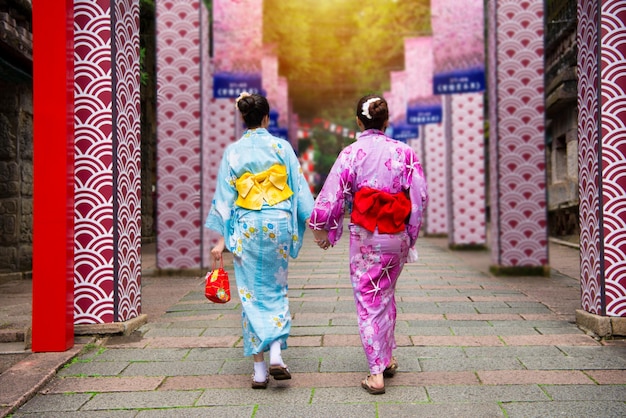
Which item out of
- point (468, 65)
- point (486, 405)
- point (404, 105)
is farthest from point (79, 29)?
point (404, 105)

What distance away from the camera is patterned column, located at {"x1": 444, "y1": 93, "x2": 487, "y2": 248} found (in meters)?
15.0

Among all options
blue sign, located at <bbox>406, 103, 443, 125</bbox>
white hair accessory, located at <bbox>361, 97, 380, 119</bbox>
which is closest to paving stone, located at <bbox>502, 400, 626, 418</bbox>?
white hair accessory, located at <bbox>361, 97, 380, 119</bbox>

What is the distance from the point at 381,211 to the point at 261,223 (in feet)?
2.40

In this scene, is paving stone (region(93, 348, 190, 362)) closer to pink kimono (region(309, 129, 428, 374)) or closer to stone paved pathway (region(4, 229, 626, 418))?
stone paved pathway (region(4, 229, 626, 418))

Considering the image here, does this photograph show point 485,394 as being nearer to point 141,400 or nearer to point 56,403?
point 141,400

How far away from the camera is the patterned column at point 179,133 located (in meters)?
10.2

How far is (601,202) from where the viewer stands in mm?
5449

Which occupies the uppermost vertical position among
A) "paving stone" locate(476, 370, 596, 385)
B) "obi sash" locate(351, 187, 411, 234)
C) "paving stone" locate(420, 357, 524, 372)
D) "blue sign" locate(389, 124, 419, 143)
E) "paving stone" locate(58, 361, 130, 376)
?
"blue sign" locate(389, 124, 419, 143)

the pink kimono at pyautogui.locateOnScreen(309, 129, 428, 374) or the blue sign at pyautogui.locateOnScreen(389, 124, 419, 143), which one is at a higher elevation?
the blue sign at pyautogui.locateOnScreen(389, 124, 419, 143)

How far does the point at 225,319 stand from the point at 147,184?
10.3 m

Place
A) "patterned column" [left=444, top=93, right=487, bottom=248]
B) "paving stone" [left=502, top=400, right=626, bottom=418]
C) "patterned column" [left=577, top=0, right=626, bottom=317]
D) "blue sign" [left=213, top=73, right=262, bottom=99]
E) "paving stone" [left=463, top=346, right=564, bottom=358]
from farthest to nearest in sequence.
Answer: "patterned column" [left=444, top=93, right=487, bottom=248] < "blue sign" [left=213, top=73, right=262, bottom=99] < "patterned column" [left=577, top=0, right=626, bottom=317] < "paving stone" [left=463, top=346, right=564, bottom=358] < "paving stone" [left=502, top=400, right=626, bottom=418]

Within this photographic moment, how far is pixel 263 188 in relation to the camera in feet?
14.5

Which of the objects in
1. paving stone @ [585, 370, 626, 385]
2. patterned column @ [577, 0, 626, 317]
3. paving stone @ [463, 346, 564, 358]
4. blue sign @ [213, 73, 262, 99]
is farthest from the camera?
blue sign @ [213, 73, 262, 99]

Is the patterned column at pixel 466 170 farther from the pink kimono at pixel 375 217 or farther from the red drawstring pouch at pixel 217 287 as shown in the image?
the red drawstring pouch at pixel 217 287
